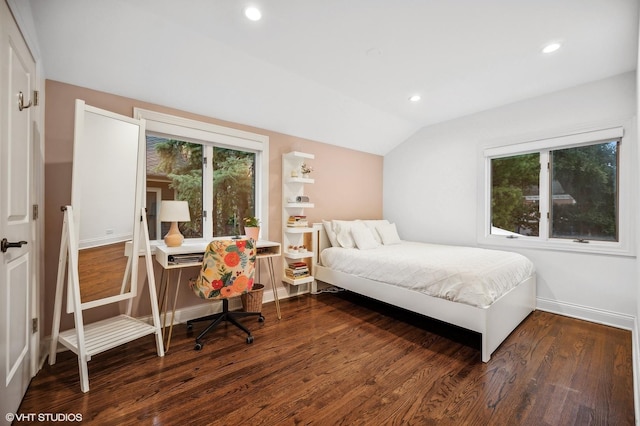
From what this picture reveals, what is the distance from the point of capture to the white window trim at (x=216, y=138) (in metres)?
2.69

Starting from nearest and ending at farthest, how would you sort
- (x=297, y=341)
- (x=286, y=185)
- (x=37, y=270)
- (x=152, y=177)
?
(x=37, y=270) → (x=297, y=341) → (x=152, y=177) → (x=286, y=185)

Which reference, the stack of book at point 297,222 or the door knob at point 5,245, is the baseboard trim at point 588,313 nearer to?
the stack of book at point 297,222

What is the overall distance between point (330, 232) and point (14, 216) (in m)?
2.93

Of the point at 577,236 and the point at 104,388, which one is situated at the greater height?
the point at 577,236

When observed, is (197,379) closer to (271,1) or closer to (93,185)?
(93,185)

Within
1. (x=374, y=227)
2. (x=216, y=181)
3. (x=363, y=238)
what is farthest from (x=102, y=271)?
(x=374, y=227)

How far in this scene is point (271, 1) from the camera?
6.03ft

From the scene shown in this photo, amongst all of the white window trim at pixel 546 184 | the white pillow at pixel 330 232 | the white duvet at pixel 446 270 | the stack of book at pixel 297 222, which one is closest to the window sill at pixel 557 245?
the white window trim at pixel 546 184

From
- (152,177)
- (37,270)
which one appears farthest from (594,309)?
(37,270)

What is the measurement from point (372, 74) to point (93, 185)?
2.62m

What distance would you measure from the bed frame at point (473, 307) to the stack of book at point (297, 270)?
43cm

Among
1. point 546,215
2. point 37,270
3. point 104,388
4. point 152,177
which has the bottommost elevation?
point 104,388

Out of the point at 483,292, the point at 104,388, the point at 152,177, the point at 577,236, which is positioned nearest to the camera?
the point at 104,388

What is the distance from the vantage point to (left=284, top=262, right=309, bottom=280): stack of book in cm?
350
